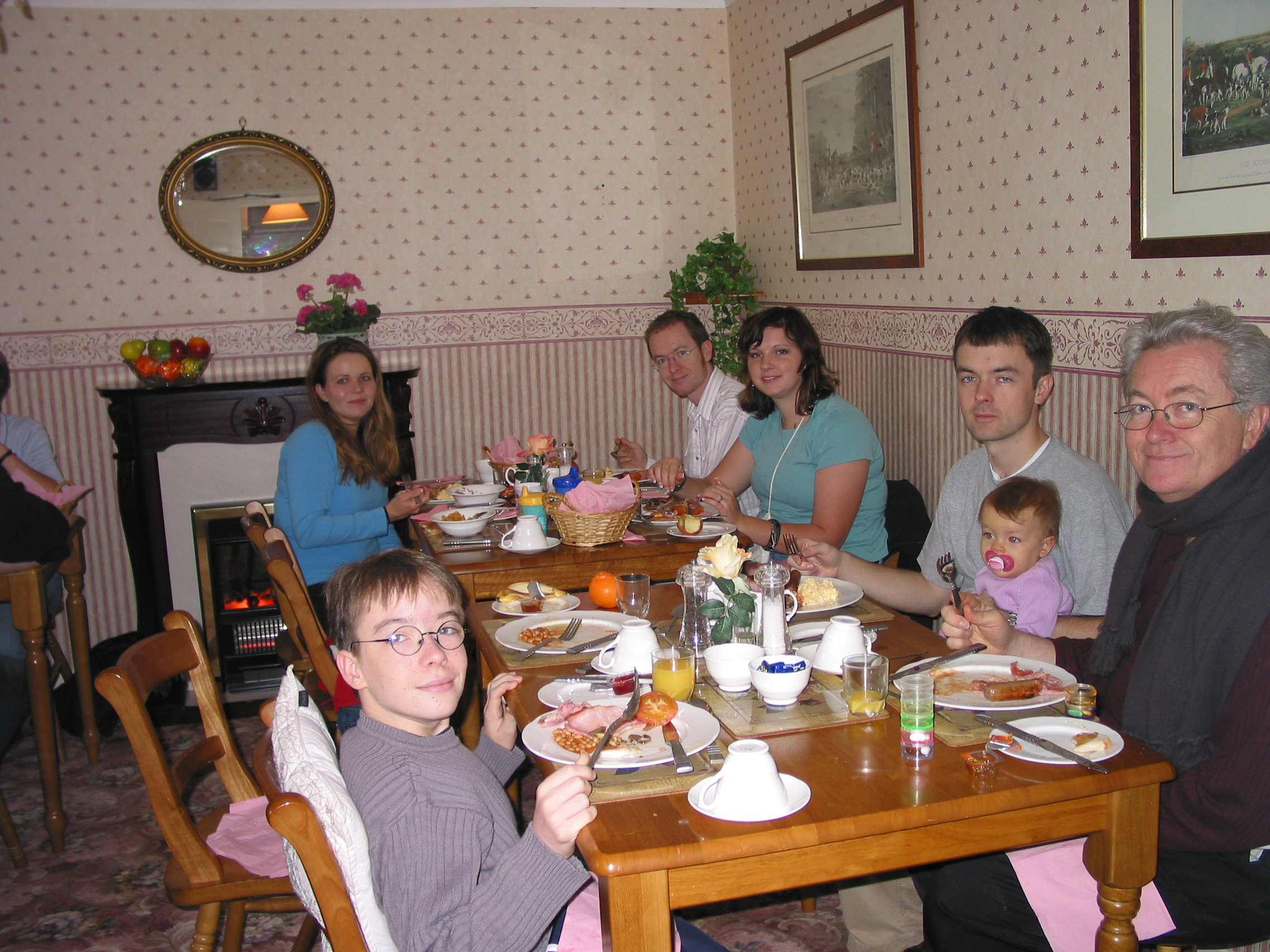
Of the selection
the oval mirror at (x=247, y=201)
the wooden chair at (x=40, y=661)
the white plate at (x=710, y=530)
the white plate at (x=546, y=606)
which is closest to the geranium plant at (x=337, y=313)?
the oval mirror at (x=247, y=201)

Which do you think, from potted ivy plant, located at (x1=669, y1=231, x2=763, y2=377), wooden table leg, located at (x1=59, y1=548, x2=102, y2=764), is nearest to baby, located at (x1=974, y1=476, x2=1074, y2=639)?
potted ivy plant, located at (x1=669, y1=231, x2=763, y2=377)

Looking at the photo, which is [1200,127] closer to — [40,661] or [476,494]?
Answer: [476,494]

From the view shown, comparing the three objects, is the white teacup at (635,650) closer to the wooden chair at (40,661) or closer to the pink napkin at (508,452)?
the wooden chair at (40,661)

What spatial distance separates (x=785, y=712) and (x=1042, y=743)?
381mm

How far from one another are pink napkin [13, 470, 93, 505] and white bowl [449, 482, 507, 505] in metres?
1.27

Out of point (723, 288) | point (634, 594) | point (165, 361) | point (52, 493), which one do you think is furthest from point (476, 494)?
point (723, 288)

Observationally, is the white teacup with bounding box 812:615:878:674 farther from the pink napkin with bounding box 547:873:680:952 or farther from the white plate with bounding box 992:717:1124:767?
the pink napkin with bounding box 547:873:680:952

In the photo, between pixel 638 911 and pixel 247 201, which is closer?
pixel 638 911

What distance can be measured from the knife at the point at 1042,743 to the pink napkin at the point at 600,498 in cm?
143

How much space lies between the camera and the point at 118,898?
2.76m

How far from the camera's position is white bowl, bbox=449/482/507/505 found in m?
3.51

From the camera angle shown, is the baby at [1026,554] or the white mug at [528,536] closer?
the baby at [1026,554]

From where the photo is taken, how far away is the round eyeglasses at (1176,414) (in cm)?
166

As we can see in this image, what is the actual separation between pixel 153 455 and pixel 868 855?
4.02 m
